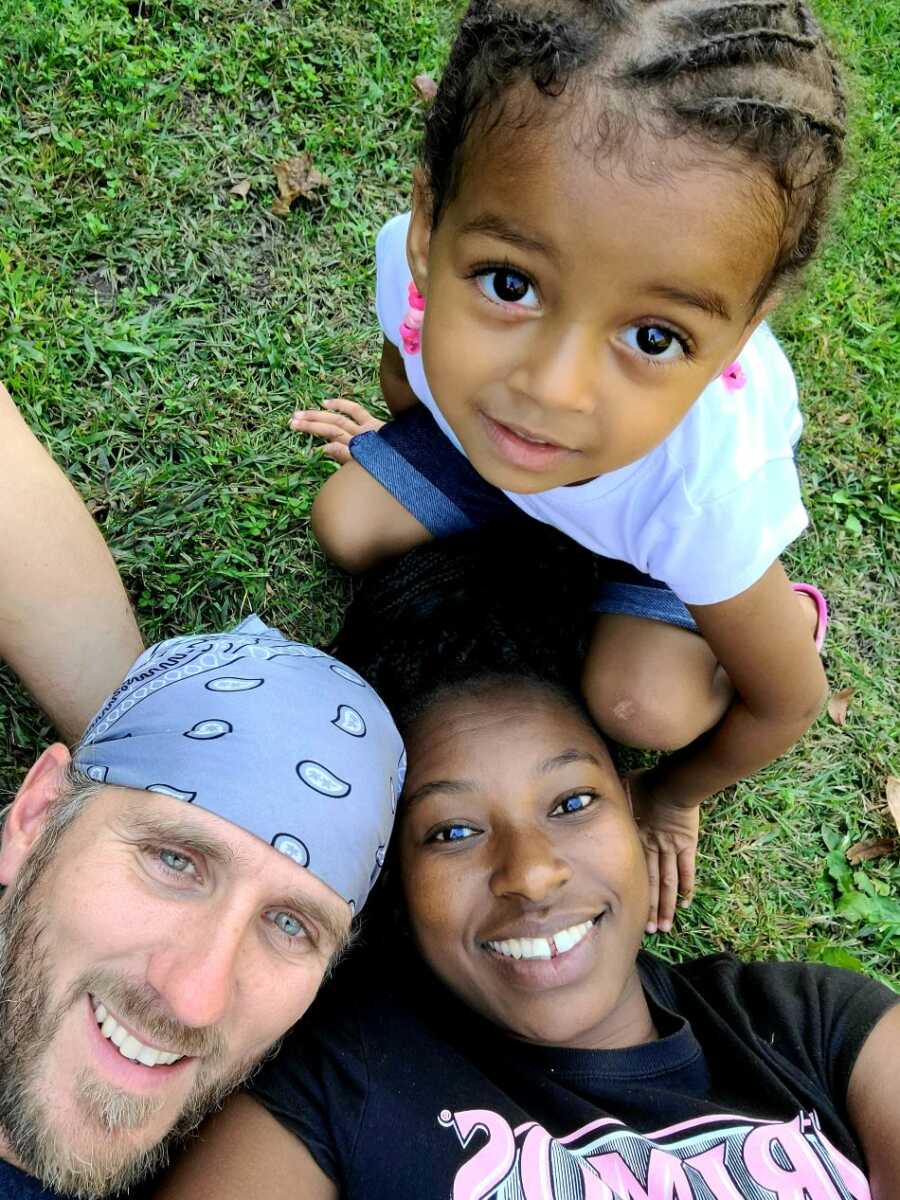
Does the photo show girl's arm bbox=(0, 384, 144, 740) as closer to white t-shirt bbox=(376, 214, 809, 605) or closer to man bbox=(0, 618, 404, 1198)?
man bbox=(0, 618, 404, 1198)

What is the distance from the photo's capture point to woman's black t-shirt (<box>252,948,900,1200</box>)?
7.88 ft

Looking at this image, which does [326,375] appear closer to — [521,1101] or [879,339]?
[879,339]

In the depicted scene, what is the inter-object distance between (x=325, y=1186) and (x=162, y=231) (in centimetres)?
305

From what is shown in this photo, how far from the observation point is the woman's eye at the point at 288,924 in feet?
7.61

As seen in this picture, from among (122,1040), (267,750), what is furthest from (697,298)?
(122,1040)

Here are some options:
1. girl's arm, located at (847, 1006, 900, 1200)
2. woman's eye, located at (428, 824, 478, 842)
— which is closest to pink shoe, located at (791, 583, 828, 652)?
girl's arm, located at (847, 1006, 900, 1200)

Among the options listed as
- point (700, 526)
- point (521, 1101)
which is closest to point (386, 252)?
point (700, 526)

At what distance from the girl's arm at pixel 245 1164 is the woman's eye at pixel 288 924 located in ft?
1.60

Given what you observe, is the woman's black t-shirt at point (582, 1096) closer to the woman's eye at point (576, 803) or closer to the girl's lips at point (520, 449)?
the woman's eye at point (576, 803)

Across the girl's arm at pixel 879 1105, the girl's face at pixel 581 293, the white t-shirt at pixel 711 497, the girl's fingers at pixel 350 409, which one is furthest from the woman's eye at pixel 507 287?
the girl's arm at pixel 879 1105

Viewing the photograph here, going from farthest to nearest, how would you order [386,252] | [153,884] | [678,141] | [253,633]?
[386,252] < [253,633] < [153,884] < [678,141]

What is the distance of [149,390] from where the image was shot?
3576mm

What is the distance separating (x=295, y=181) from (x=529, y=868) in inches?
104

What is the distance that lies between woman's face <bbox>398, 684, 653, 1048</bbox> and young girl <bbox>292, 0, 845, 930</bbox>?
0.56 m
